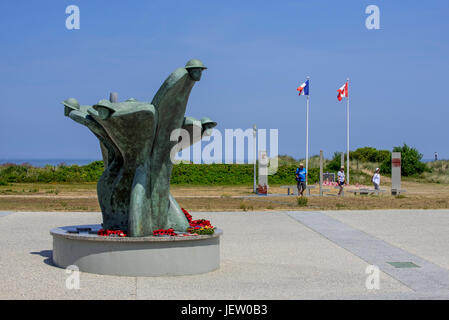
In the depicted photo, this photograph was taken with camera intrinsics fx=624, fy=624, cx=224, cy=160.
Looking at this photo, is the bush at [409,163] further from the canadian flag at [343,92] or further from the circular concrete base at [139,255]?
the circular concrete base at [139,255]

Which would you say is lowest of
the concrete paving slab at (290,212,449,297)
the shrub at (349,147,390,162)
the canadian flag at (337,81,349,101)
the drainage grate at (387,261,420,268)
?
the drainage grate at (387,261,420,268)

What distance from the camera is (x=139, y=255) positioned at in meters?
9.54

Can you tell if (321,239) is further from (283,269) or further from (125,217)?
(125,217)

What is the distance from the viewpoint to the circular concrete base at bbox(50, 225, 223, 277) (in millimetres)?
9547

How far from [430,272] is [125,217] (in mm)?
5136

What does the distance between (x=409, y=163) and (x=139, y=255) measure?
45255mm

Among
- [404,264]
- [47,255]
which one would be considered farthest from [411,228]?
[47,255]

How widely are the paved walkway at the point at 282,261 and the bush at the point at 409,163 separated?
33635 millimetres

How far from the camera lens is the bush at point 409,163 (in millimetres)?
51500

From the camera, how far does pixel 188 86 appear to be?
9.98 m

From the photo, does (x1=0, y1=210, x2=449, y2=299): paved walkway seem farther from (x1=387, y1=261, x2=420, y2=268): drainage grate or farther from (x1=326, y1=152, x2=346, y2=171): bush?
(x1=326, y1=152, x2=346, y2=171): bush

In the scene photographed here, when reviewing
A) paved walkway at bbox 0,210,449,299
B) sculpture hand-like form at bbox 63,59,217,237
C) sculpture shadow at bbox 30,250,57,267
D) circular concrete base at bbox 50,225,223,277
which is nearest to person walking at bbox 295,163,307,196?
paved walkway at bbox 0,210,449,299

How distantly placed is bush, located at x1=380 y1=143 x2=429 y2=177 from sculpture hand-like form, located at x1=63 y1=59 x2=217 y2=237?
42799 mm
